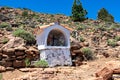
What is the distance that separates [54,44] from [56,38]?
21.8 inches

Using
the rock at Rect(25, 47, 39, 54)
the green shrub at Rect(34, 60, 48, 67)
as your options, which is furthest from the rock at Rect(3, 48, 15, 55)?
the green shrub at Rect(34, 60, 48, 67)

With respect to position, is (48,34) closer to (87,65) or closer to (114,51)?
(87,65)

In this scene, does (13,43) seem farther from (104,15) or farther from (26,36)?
(104,15)

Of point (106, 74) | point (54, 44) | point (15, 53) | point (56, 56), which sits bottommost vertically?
point (106, 74)

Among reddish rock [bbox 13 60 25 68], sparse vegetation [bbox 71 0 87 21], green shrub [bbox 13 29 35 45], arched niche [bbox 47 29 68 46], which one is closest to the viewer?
reddish rock [bbox 13 60 25 68]

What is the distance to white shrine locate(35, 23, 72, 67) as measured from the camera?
15.5 meters

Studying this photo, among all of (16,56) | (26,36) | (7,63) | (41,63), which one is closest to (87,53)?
(41,63)

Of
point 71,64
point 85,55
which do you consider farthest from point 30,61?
point 85,55

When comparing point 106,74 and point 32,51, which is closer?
point 106,74

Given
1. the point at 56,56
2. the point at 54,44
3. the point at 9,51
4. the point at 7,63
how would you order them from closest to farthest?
the point at 7,63 → the point at 9,51 → the point at 56,56 → the point at 54,44

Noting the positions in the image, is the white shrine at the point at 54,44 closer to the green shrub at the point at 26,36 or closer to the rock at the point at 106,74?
the green shrub at the point at 26,36

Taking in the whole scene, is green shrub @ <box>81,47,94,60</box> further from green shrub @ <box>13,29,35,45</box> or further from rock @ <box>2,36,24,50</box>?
rock @ <box>2,36,24,50</box>

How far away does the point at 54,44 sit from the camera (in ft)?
55.3

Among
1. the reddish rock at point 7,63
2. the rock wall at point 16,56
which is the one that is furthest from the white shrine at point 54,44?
the reddish rock at point 7,63
